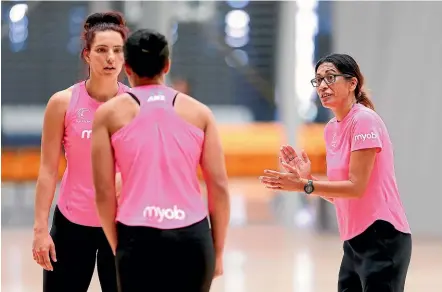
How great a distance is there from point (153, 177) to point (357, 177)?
1029 mm

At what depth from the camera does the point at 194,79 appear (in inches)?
654

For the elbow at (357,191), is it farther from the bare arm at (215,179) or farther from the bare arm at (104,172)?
the bare arm at (104,172)

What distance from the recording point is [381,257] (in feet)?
11.6

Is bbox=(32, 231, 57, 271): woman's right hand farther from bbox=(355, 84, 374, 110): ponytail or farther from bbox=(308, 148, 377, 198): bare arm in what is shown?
bbox=(355, 84, 374, 110): ponytail

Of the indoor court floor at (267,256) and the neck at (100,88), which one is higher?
the neck at (100,88)

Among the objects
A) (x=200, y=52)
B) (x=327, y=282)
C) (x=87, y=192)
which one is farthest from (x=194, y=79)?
(x=87, y=192)

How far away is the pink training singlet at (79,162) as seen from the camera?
352cm

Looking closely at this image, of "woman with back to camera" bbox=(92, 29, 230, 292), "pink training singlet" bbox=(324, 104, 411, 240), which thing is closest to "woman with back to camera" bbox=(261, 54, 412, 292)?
"pink training singlet" bbox=(324, 104, 411, 240)

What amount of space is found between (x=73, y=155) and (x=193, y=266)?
1.01 meters

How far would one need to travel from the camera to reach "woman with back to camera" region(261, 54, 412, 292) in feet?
11.3

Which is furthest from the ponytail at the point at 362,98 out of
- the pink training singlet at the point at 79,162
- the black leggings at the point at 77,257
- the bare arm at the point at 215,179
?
the black leggings at the point at 77,257

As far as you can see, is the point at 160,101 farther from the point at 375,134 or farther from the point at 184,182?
the point at 375,134

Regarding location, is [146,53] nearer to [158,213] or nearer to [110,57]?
[158,213]

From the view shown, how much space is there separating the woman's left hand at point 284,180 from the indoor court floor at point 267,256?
295cm
